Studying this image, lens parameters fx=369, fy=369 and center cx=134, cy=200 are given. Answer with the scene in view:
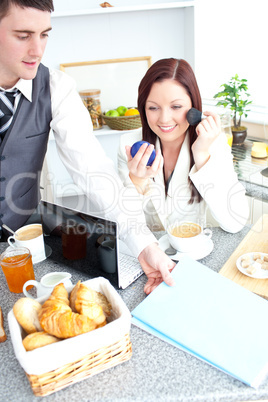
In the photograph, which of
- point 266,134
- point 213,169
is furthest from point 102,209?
point 266,134

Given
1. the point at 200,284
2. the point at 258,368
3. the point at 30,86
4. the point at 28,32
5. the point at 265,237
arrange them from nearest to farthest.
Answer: the point at 258,368 → the point at 200,284 → the point at 28,32 → the point at 265,237 → the point at 30,86

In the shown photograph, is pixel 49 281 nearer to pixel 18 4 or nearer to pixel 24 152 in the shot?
pixel 24 152

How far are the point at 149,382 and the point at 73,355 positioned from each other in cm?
16

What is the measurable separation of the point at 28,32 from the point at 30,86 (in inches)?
10.9

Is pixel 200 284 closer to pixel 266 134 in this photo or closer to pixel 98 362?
pixel 98 362

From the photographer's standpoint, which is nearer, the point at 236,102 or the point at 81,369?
the point at 81,369

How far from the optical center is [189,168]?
1560 mm

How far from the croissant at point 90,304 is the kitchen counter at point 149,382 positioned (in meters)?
0.11

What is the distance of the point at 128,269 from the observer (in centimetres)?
103

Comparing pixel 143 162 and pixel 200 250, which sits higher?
pixel 143 162

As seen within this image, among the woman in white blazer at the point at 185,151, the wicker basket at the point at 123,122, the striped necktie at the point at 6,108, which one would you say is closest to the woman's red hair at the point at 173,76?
the woman in white blazer at the point at 185,151

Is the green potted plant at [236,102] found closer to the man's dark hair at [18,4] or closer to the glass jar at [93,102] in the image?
the glass jar at [93,102]

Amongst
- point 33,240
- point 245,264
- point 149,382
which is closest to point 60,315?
point 149,382

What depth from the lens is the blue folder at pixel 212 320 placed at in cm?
72
